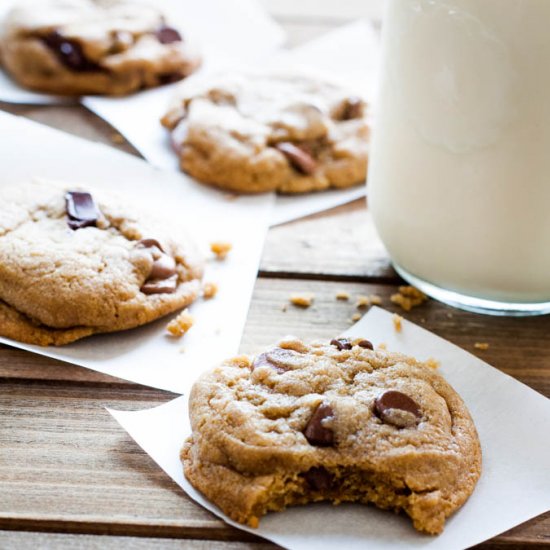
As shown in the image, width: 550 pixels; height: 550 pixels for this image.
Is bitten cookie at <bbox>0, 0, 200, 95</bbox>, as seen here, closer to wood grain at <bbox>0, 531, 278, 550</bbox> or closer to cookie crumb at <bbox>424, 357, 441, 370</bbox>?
cookie crumb at <bbox>424, 357, 441, 370</bbox>

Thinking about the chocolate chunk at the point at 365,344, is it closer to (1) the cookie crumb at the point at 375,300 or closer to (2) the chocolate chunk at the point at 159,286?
(1) the cookie crumb at the point at 375,300

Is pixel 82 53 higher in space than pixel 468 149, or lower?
lower

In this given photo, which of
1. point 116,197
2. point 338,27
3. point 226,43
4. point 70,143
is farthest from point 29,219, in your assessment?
point 338,27

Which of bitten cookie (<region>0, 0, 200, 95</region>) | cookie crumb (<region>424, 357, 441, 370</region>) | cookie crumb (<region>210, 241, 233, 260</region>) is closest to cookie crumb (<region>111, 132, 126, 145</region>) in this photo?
bitten cookie (<region>0, 0, 200, 95</region>)

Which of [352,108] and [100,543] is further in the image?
[352,108]

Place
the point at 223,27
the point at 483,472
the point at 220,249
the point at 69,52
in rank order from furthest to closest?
the point at 223,27
the point at 69,52
the point at 220,249
the point at 483,472

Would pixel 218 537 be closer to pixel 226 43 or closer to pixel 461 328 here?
pixel 461 328

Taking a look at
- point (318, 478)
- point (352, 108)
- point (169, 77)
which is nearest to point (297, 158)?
point (352, 108)

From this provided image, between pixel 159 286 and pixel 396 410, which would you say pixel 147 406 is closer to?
pixel 159 286
